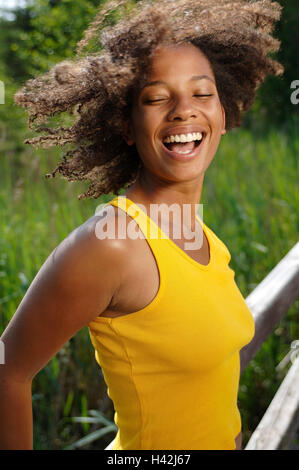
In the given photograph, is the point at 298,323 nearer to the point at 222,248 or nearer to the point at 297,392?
the point at 297,392

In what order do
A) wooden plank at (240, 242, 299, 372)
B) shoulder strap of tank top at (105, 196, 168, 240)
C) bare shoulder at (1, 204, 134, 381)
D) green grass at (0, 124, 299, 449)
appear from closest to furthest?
bare shoulder at (1, 204, 134, 381), shoulder strap of tank top at (105, 196, 168, 240), wooden plank at (240, 242, 299, 372), green grass at (0, 124, 299, 449)

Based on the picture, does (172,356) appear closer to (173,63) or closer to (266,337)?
(173,63)

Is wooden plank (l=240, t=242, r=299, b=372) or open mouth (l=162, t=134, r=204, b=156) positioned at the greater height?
open mouth (l=162, t=134, r=204, b=156)

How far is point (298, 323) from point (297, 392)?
1.15 m

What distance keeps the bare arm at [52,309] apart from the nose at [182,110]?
273 mm

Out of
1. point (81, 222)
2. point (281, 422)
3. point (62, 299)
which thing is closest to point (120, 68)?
point (62, 299)

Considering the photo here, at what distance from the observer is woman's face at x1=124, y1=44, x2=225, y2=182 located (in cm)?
107

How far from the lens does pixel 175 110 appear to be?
1.06 m

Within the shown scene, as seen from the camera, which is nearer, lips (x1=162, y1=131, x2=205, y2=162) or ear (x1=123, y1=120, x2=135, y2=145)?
lips (x1=162, y1=131, x2=205, y2=162)

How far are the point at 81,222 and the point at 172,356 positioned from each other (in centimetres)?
164

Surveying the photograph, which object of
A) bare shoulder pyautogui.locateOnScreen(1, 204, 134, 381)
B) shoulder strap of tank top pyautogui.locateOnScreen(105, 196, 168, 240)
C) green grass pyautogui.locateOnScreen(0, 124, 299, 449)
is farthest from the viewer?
green grass pyautogui.locateOnScreen(0, 124, 299, 449)

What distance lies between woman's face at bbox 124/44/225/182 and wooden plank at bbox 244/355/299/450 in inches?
33.6

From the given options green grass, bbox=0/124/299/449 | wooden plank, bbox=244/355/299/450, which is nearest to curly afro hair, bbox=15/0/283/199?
wooden plank, bbox=244/355/299/450

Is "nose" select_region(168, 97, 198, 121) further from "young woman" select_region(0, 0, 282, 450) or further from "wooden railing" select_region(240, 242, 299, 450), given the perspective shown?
"wooden railing" select_region(240, 242, 299, 450)
